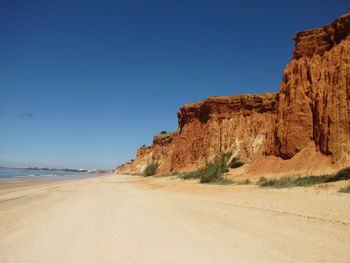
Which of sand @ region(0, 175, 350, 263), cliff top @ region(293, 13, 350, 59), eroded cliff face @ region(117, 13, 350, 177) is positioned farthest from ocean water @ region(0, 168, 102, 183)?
cliff top @ region(293, 13, 350, 59)

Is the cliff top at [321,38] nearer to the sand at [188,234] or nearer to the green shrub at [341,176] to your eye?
the green shrub at [341,176]

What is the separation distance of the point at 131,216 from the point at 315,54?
843 inches

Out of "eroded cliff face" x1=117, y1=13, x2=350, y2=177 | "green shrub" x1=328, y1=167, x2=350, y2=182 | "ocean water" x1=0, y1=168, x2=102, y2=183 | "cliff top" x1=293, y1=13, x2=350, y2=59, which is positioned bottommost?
"ocean water" x1=0, y1=168, x2=102, y2=183

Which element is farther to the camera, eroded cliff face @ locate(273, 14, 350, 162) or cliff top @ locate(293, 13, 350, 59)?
cliff top @ locate(293, 13, 350, 59)

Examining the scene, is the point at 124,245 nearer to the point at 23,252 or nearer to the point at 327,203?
the point at 23,252

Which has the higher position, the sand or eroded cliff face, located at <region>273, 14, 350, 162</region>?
eroded cliff face, located at <region>273, 14, 350, 162</region>

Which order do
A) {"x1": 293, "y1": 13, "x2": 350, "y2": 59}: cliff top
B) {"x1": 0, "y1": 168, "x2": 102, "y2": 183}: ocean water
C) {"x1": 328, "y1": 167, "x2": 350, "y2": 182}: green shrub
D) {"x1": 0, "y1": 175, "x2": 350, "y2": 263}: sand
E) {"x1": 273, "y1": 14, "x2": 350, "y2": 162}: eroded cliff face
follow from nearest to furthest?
{"x1": 0, "y1": 175, "x2": 350, "y2": 263}: sand → {"x1": 328, "y1": 167, "x2": 350, "y2": 182}: green shrub → {"x1": 273, "y1": 14, "x2": 350, "y2": 162}: eroded cliff face → {"x1": 293, "y1": 13, "x2": 350, "y2": 59}: cliff top → {"x1": 0, "y1": 168, "x2": 102, "y2": 183}: ocean water

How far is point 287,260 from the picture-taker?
4.12 meters

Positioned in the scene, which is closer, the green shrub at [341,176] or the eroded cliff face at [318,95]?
the green shrub at [341,176]

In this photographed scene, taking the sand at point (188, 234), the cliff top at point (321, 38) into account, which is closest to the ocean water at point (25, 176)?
the sand at point (188, 234)

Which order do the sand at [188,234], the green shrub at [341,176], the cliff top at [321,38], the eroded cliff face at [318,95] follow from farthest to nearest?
the cliff top at [321,38] → the eroded cliff face at [318,95] → the green shrub at [341,176] → the sand at [188,234]

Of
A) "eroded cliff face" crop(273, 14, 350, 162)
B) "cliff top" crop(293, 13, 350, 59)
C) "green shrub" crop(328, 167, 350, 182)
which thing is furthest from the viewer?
"cliff top" crop(293, 13, 350, 59)

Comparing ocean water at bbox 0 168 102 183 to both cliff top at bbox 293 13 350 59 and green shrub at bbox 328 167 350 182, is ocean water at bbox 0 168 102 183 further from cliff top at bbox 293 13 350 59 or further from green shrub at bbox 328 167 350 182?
cliff top at bbox 293 13 350 59

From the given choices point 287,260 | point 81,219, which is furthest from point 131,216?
point 287,260
